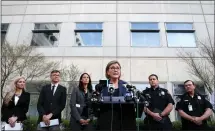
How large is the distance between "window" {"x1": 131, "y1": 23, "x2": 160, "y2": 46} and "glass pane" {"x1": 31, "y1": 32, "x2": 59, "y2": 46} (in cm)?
393

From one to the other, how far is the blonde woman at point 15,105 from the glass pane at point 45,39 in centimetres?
689

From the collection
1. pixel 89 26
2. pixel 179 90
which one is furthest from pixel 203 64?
pixel 89 26

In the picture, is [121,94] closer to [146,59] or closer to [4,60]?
[4,60]

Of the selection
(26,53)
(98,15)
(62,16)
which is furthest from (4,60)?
(98,15)

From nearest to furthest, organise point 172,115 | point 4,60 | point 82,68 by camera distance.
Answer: point 4,60 < point 172,115 < point 82,68

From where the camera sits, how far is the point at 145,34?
11828 millimetres

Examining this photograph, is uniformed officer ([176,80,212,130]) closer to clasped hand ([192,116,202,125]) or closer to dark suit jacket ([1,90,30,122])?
clasped hand ([192,116,202,125])

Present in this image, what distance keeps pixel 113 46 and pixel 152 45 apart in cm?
193

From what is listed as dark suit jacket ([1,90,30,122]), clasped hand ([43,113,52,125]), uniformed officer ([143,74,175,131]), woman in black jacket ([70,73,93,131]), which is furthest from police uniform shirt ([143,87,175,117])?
dark suit jacket ([1,90,30,122])

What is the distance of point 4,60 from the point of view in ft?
27.9

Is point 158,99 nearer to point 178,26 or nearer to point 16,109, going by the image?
point 16,109

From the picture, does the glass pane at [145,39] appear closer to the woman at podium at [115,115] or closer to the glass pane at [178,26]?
the glass pane at [178,26]

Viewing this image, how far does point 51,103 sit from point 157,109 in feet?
7.21

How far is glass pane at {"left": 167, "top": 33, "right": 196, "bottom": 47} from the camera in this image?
1136 centimetres
